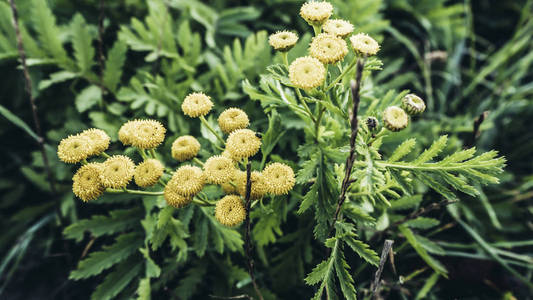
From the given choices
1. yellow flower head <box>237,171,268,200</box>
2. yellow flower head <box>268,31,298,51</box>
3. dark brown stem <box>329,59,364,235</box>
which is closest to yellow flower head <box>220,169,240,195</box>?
yellow flower head <box>237,171,268,200</box>

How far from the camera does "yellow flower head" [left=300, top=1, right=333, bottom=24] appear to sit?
1.33 m

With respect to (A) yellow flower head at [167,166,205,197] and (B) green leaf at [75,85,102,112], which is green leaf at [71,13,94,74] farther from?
(A) yellow flower head at [167,166,205,197]

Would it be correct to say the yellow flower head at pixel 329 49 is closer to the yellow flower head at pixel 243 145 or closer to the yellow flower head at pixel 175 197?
the yellow flower head at pixel 243 145

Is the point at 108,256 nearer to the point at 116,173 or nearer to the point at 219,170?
the point at 116,173

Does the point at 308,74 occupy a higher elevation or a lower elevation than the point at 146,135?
higher

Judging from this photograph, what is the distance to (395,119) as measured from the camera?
1.20 m

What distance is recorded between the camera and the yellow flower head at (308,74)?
123 centimetres

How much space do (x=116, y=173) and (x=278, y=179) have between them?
1.95 feet

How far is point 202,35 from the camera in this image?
2754 millimetres

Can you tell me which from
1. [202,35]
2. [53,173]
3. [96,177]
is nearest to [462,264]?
[96,177]

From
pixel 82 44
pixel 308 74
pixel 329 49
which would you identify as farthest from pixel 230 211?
pixel 82 44

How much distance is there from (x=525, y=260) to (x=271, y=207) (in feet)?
5.89

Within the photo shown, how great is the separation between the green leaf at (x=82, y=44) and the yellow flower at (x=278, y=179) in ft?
5.05

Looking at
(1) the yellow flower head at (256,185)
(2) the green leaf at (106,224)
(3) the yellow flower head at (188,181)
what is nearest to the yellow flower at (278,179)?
(1) the yellow flower head at (256,185)
